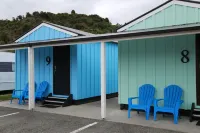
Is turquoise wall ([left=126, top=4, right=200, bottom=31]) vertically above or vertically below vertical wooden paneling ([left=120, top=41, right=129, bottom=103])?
above

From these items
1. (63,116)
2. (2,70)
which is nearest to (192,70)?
(63,116)

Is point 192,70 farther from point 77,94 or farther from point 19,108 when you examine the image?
point 19,108

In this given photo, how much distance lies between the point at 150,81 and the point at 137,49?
106cm

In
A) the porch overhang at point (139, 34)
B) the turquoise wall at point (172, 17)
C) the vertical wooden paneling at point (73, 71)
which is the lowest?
the vertical wooden paneling at point (73, 71)

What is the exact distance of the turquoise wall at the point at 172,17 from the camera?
248 inches

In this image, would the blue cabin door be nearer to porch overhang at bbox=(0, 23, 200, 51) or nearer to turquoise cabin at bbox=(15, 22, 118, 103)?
turquoise cabin at bbox=(15, 22, 118, 103)

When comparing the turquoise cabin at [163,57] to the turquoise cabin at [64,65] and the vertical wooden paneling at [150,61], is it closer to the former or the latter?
the vertical wooden paneling at [150,61]

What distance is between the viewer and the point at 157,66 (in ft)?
21.7

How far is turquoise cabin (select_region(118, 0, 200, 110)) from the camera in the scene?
6.07 metres

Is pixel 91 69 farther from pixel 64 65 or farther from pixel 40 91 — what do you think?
pixel 40 91

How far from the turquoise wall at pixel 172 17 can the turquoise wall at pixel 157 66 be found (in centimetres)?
55

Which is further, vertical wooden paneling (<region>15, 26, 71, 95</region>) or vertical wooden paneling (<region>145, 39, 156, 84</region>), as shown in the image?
vertical wooden paneling (<region>15, 26, 71, 95</region>)

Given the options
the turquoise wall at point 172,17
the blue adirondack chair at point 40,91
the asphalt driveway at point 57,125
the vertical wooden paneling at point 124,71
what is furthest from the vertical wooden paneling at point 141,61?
the blue adirondack chair at point 40,91

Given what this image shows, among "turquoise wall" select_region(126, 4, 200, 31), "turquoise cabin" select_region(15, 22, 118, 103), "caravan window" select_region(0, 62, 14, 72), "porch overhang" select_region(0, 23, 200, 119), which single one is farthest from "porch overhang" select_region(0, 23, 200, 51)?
"caravan window" select_region(0, 62, 14, 72)
